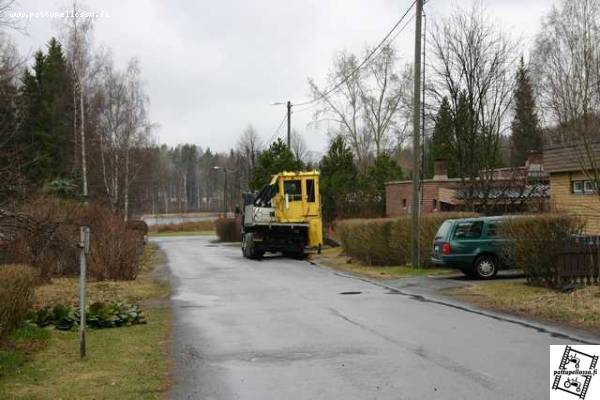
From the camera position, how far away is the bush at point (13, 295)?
9.71 meters

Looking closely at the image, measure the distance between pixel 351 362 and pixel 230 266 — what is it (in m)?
21.2

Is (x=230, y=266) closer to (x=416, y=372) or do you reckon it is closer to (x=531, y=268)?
(x=531, y=268)

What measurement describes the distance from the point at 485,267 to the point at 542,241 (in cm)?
394

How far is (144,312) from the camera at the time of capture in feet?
50.9

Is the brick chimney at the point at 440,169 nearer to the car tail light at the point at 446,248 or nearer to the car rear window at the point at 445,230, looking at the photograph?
the car rear window at the point at 445,230

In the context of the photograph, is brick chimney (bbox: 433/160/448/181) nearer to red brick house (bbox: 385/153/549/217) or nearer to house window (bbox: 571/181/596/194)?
red brick house (bbox: 385/153/549/217)

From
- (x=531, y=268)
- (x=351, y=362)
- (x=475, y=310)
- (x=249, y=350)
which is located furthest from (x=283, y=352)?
(x=531, y=268)

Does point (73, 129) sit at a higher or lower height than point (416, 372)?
higher

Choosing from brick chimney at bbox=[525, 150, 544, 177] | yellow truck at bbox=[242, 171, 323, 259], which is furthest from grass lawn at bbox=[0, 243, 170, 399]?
brick chimney at bbox=[525, 150, 544, 177]

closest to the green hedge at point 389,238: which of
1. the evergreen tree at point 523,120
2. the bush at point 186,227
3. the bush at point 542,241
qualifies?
the bush at point 542,241

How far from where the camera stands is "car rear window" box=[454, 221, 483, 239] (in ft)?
67.5

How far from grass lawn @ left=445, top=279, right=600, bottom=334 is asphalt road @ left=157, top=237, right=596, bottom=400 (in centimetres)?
83

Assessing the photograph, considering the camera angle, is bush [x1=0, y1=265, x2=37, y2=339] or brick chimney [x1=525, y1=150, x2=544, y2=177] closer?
bush [x1=0, y1=265, x2=37, y2=339]

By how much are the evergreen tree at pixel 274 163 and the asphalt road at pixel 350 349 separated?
32.3m
